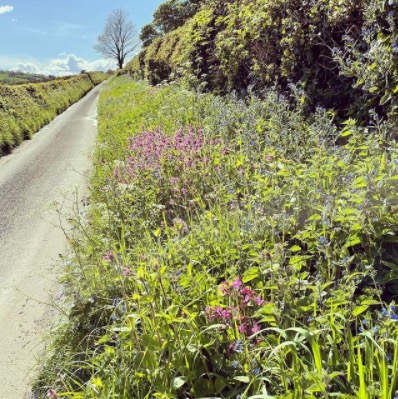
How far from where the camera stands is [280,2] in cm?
643

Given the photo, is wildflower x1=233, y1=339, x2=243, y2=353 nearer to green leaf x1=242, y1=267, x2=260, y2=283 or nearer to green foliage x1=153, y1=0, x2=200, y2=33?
green leaf x1=242, y1=267, x2=260, y2=283

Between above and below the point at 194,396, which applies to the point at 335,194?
above

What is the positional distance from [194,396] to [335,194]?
180cm

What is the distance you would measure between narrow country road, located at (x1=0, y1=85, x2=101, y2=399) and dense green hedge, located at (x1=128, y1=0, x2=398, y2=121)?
3.56m

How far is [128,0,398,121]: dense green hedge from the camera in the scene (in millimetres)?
4289

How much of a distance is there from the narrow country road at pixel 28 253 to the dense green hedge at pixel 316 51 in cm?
356

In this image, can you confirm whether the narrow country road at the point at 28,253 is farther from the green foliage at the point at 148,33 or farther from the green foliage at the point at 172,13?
the green foliage at the point at 148,33

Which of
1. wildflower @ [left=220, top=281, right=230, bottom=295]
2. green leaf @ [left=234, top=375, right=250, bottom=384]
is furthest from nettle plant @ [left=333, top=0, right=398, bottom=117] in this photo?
green leaf @ [left=234, top=375, right=250, bottom=384]

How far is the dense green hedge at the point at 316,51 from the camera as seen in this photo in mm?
4289

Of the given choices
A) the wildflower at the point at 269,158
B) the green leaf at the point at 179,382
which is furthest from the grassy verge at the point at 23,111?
the green leaf at the point at 179,382

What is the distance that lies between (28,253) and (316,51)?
17.7 ft

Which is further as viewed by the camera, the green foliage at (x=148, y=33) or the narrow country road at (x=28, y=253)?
the green foliage at (x=148, y=33)

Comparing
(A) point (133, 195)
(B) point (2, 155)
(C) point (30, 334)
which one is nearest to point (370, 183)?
(A) point (133, 195)

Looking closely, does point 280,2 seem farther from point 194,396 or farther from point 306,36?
point 194,396
